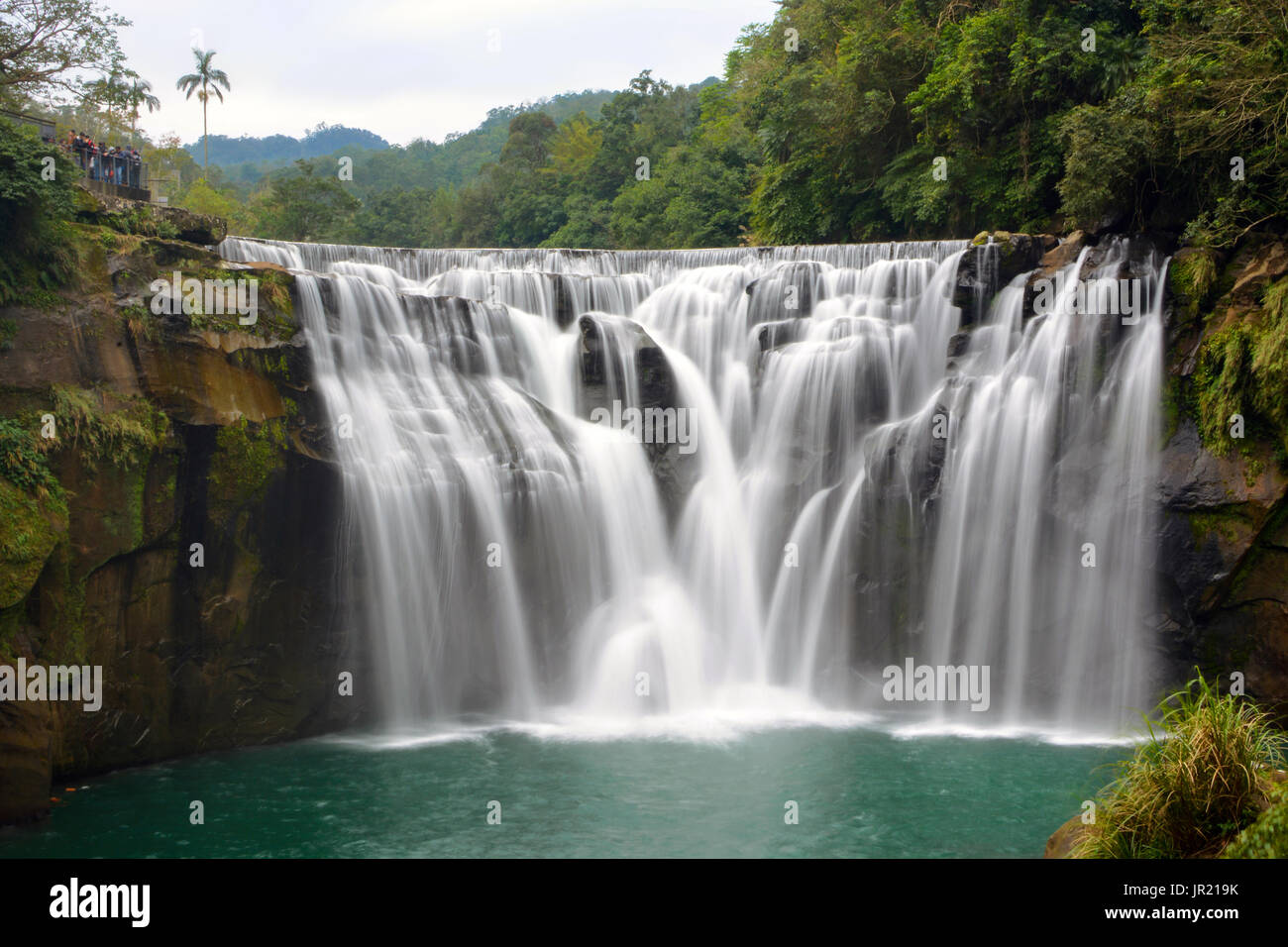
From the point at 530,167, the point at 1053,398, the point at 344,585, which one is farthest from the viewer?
the point at 530,167

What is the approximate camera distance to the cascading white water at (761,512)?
16594mm

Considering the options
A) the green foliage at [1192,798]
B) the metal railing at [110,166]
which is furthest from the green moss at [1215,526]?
the metal railing at [110,166]

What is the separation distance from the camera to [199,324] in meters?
15.3

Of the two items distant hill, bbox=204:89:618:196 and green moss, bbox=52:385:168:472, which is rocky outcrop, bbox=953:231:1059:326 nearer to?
green moss, bbox=52:385:168:472

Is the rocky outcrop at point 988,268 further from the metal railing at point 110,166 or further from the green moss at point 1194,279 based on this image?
the metal railing at point 110,166

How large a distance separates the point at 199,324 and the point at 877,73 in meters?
20.5

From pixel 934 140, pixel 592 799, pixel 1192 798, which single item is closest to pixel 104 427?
pixel 592 799

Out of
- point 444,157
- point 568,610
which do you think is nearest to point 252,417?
point 568,610

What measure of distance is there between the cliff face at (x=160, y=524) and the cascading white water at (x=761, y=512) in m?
0.85

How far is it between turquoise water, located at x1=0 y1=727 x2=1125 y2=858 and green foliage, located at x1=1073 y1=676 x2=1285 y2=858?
3.07 m

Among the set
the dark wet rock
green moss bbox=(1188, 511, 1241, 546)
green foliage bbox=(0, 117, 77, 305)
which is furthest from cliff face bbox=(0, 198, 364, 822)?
green moss bbox=(1188, 511, 1241, 546)

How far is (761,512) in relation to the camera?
62.1 ft
